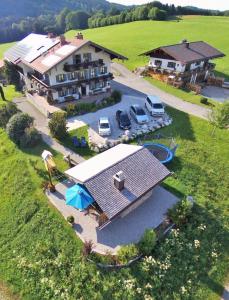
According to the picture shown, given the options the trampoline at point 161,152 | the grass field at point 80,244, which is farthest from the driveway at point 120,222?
the trampoline at point 161,152

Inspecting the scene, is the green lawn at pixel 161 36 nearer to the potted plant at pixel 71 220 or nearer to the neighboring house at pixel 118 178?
the neighboring house at pixel 118 178

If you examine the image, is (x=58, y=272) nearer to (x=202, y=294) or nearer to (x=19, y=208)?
(x=19, y=208)

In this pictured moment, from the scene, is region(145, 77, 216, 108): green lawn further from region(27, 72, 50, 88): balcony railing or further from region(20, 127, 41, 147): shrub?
region(20, 127, 41, 147): shrub

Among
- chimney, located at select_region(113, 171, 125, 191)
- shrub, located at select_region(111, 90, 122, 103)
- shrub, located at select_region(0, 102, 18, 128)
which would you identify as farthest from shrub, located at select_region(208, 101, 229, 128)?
shrub, located at select_region(0, 102, 18, 128)

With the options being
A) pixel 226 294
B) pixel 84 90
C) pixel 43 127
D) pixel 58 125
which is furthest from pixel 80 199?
pixel 84 90

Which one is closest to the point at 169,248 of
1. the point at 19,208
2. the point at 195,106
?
the point at 19,208

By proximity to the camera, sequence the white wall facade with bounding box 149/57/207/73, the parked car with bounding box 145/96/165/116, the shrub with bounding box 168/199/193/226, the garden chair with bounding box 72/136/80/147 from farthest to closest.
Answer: the white wall facade with bounding box 149/57/207/73 < the parked car with bounding box 145/96/165/116 < the garden chair with bounding box 72/136/80/147 < the shrub with bounding box 168/199/193/226
